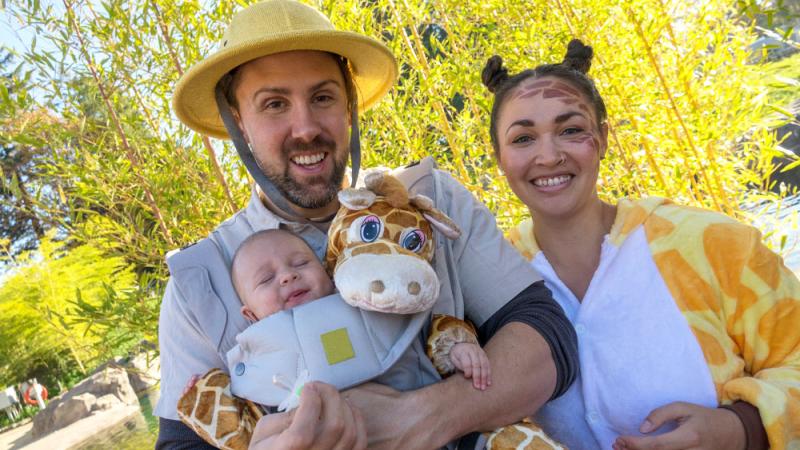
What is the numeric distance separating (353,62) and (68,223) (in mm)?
1953

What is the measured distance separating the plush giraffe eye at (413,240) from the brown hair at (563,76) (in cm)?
61

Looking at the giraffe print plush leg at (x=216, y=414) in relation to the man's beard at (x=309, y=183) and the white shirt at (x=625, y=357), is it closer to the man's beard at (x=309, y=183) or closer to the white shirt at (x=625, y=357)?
the man's beard at (x=309, y=183)

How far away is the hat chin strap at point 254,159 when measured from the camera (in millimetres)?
1833

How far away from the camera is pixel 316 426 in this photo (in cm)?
112

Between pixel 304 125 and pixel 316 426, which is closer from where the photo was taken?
pixel 316 426

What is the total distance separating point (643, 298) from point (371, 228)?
81 centimetres

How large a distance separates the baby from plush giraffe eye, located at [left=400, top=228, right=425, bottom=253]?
10.2 inches

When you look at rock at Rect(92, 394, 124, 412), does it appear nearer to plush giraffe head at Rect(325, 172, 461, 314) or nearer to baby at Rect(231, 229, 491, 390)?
baby at Rect(231, 229, 491, 390)

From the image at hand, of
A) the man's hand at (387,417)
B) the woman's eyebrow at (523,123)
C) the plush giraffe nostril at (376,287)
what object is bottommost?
the man's hand at (387,417)

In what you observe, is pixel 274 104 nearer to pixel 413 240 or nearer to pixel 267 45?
pixel 267 45

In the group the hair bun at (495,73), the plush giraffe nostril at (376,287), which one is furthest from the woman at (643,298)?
the plush giraffe nostril at (376,287)

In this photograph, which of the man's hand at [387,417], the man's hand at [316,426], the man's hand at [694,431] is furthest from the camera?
the man's hand at [694,431]

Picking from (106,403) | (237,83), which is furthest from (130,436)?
(237,83)

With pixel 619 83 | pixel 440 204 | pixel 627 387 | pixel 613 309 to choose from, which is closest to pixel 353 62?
pixel 440 204
